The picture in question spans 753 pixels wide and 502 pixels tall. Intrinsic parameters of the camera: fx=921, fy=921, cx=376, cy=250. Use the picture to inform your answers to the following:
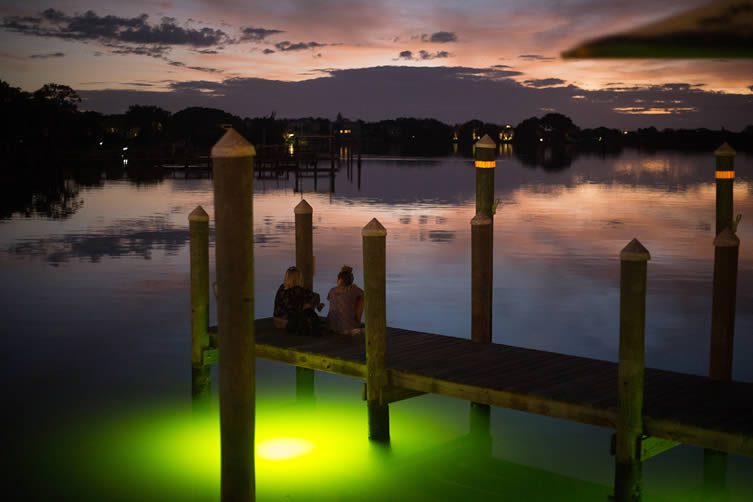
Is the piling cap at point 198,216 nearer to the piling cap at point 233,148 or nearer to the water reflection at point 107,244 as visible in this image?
the piling cap at point 233,148

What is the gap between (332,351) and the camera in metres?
9.98

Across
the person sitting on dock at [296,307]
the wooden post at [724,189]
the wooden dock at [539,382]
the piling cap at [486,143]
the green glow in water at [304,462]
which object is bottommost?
the green glow in water at [304,462]

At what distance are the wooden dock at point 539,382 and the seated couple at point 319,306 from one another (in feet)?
0.54

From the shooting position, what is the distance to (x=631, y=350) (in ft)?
24.3

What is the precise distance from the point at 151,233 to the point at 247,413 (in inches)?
1041

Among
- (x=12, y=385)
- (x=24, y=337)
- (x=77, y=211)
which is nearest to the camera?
(x=12, y=385)

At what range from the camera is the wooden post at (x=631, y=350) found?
7387mm

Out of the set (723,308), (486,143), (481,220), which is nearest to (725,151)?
(723,308)

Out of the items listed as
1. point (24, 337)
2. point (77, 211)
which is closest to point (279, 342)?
point (24, 337)

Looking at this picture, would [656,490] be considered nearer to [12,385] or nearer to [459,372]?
[459,372]

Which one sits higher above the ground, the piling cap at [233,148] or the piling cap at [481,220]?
the piling cap at [233,148]

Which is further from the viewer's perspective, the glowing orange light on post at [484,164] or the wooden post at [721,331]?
the glowing orange light on post at [484,164]

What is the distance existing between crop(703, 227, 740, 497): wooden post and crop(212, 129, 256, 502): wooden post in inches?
199

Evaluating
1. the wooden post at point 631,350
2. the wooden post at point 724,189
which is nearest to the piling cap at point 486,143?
the wooden post at point 724,189
